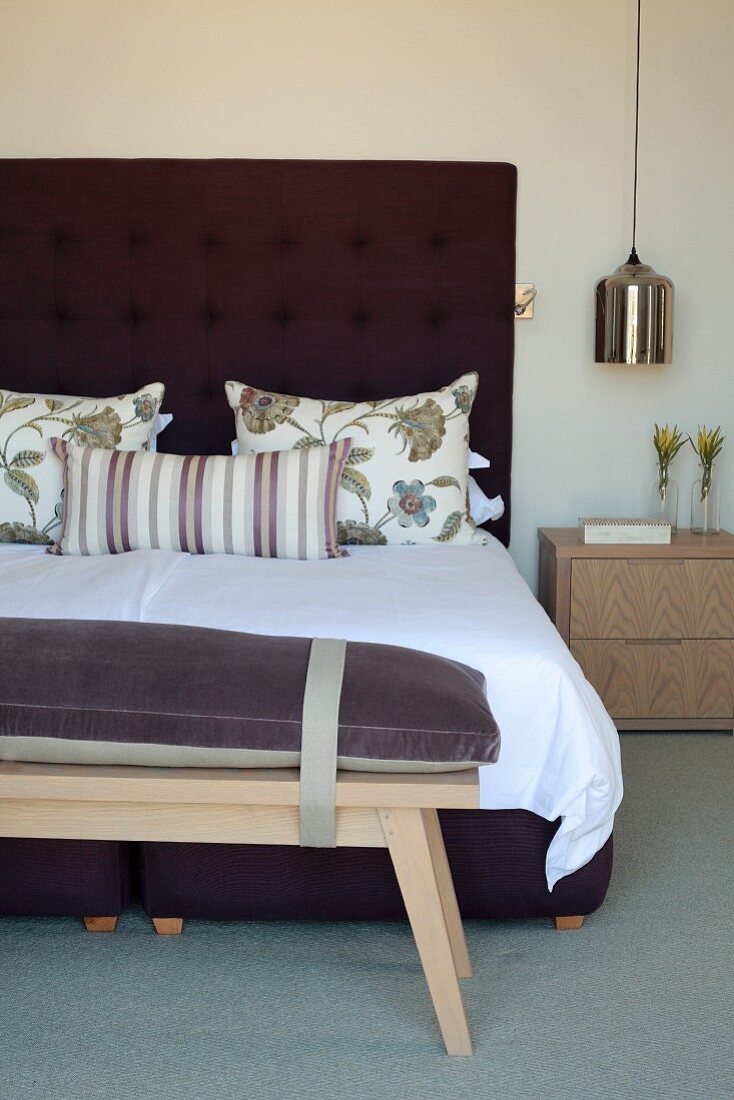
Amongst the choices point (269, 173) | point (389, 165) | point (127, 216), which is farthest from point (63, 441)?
point (389, 165)

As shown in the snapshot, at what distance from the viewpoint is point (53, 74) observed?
314 cm

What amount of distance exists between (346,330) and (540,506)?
0.78m

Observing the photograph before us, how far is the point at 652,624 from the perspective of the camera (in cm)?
299

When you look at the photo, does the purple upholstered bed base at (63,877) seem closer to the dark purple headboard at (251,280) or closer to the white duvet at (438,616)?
the white duvet at (438,616)

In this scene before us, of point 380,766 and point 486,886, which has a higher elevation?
point 380,766

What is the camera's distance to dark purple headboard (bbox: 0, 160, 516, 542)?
3.12m

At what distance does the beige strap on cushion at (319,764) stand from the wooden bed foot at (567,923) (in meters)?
0.66

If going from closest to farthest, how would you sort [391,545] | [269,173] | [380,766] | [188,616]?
[380,766] < [188,616] < [391,545] < [269,173]

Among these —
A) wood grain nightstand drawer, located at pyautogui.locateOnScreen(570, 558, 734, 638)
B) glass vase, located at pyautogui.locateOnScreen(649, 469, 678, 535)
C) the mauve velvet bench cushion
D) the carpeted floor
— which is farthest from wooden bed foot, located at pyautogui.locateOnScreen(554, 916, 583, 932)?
glass vase, located at pyautogui.locateOnScreen(649, 469, 678, 535)

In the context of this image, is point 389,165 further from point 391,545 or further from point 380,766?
point 380,766

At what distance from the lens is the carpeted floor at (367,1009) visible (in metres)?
1.54

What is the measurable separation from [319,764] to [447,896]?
1.37 feet

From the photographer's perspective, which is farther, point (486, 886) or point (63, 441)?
point (63, 441)

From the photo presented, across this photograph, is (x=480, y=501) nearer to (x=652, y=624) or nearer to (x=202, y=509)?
(x=652, y=624)
